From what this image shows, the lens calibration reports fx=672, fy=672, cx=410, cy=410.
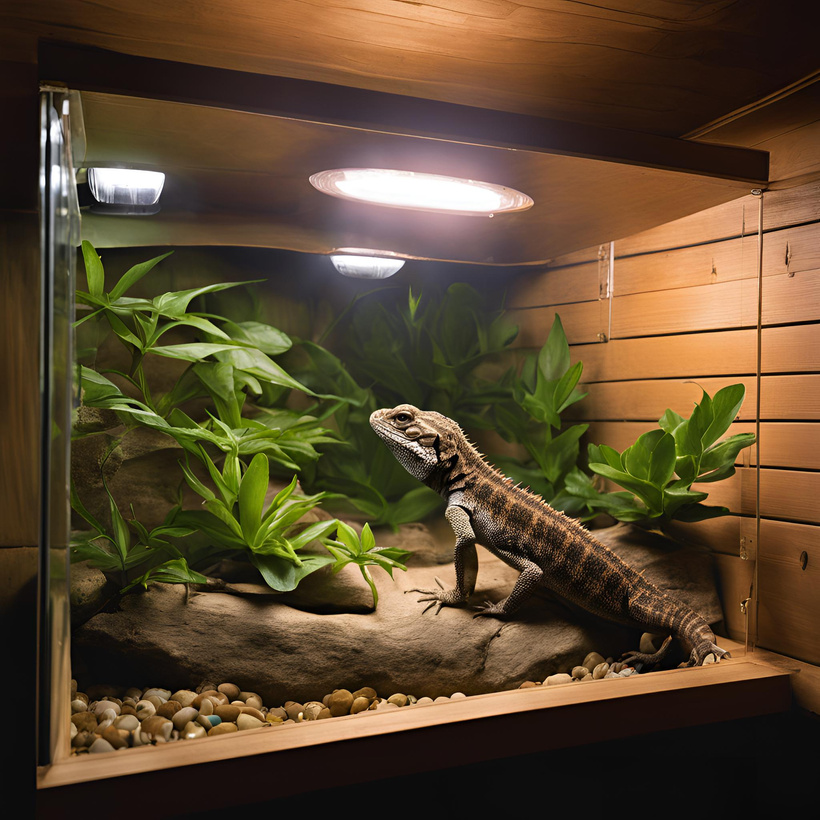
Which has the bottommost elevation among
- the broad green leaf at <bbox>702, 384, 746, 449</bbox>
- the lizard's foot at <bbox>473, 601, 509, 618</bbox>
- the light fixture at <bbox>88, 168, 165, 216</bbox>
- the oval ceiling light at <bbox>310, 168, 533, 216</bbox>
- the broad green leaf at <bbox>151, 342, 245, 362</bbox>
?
the lizard's foot at <bbox>473, 601, 509, 618</bbox>

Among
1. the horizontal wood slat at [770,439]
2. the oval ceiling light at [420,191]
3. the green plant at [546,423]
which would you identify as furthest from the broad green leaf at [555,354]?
the oval ceiling light at [420,191]

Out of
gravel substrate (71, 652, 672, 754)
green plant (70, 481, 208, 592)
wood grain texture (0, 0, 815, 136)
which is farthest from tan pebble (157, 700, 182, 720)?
wood grain texture (0, 0, 815, 136)

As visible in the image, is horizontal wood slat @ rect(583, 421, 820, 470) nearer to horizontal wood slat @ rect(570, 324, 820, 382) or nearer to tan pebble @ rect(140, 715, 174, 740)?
horizontal wood slat @ rect(570, 324, 820, 382)

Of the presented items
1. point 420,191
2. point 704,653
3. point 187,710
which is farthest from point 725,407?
point 187,710

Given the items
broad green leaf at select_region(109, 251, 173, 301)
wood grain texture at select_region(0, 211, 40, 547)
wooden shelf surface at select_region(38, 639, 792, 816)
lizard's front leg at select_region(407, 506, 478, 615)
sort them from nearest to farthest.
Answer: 1. wooden shelf surface at select_region(38, 639, 792, 816)
2. broad green leaf at select_region(109, 251, 173, 301)
3. wood grain texture at select_region(0, 211, 40, 547)
4. lizard's front leg at select_region(407, 506, 478, 615)

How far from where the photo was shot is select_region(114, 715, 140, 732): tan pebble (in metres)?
1.11

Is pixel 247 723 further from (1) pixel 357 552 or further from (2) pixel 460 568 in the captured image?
(2) pixel 460 568

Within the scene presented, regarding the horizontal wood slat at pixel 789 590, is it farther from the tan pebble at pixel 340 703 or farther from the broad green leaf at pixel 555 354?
the tan pebble at pixel 340 703

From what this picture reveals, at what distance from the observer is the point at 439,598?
1.53 meters

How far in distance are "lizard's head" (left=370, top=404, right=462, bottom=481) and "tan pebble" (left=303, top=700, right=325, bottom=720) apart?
0.54 meters

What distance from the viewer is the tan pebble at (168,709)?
1.20 meters

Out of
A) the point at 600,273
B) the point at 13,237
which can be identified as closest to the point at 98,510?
the point at 13,237

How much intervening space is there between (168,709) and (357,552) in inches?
19.0

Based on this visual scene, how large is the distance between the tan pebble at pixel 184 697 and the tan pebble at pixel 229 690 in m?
0.05
